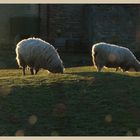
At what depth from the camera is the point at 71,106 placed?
11.0 m

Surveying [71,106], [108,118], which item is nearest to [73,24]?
[71,106]

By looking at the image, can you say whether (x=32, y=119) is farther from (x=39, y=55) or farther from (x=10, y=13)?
(x=10, y=13)

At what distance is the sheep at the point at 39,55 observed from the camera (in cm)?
1630

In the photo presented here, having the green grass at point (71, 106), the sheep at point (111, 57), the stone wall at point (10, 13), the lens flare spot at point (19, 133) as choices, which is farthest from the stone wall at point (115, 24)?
the lens flare spot at point (19, 133)

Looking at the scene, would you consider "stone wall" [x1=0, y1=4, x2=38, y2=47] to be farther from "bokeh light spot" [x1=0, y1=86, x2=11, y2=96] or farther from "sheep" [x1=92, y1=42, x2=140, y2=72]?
"bokeh light spot" [x1=0, y1=86, x2=11, y2=96]

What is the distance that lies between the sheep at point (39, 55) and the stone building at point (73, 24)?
11106 mm

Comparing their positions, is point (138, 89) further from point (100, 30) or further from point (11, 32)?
point (11, 32)

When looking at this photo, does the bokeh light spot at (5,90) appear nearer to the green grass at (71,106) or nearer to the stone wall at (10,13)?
the green grass at (71,106)

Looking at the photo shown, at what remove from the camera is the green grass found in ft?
32.6

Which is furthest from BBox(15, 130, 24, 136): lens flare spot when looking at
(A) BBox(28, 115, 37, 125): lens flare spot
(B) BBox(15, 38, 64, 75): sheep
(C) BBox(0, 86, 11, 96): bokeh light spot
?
(B) BBox(15, 38, 64, 75): sheep

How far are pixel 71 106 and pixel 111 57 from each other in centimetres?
734

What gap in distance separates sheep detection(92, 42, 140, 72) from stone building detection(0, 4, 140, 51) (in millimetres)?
8902

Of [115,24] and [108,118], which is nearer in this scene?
[108,118]

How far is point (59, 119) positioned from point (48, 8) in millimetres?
19616
